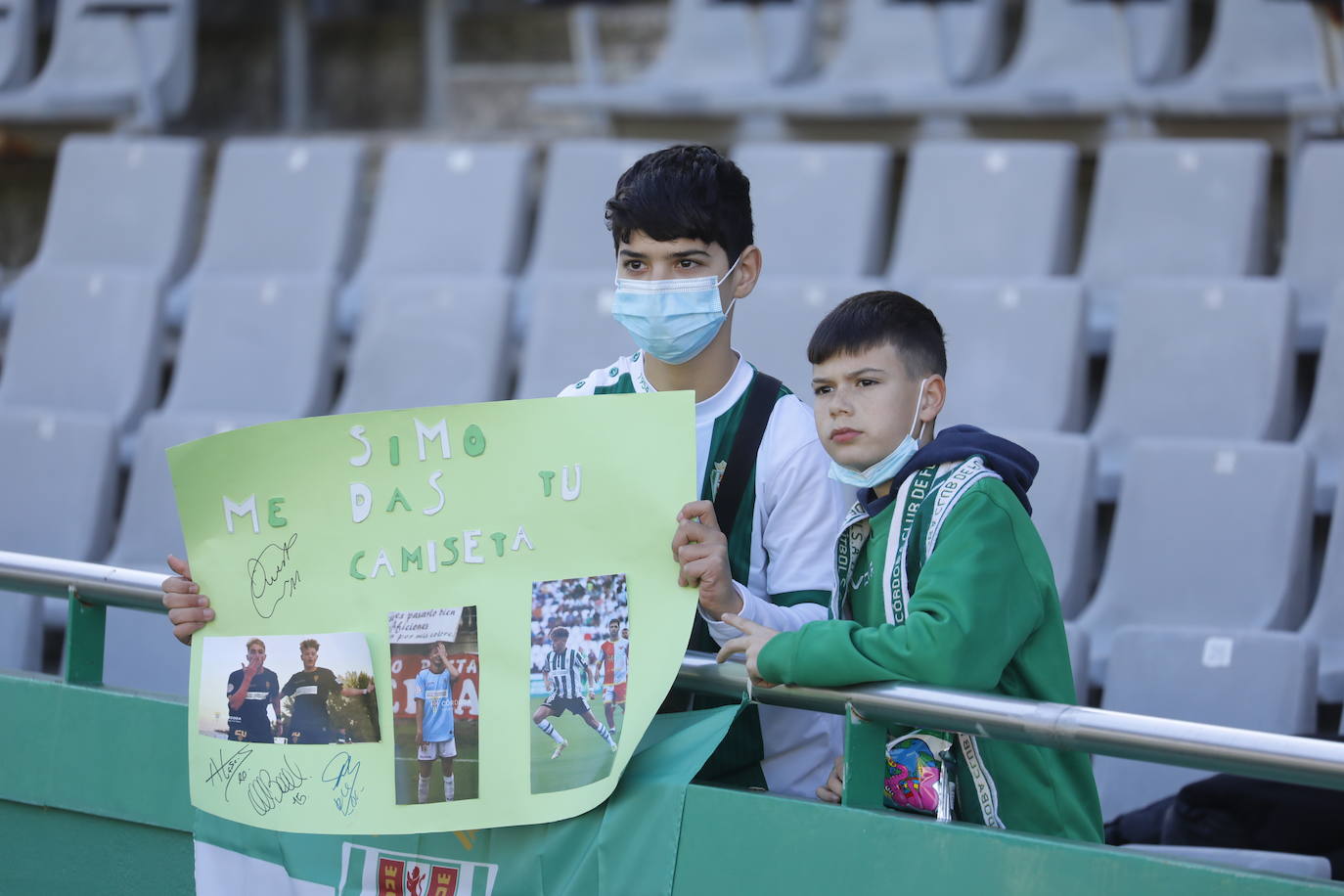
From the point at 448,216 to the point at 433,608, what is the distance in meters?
3.82

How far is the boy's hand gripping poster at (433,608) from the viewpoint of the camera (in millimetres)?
1840

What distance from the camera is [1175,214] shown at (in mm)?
4871

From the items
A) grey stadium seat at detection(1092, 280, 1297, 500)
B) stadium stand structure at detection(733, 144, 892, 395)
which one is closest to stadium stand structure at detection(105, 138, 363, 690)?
stadium stand structure at detection(733, 144, 892, 395)

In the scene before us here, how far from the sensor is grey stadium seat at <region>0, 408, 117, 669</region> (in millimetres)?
4707

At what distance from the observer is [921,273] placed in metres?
5.00

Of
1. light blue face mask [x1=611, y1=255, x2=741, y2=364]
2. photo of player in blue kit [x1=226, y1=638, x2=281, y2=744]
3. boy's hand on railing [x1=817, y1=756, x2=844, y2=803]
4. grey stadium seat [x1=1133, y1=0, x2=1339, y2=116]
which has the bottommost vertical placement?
boy's hand on railing [x1=817, y1=756, x2=844, y2=803]

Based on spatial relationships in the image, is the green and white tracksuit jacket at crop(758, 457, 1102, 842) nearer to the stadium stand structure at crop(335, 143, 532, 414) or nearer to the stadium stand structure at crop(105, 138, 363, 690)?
the stadium stand structure at crop(105, 138, 363, 690)

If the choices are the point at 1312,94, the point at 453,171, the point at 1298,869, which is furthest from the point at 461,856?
the point at 1312,94

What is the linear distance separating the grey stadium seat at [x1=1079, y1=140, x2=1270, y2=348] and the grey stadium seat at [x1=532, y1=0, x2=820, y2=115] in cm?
184

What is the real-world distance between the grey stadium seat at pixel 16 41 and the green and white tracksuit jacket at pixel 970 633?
21.3 ft
